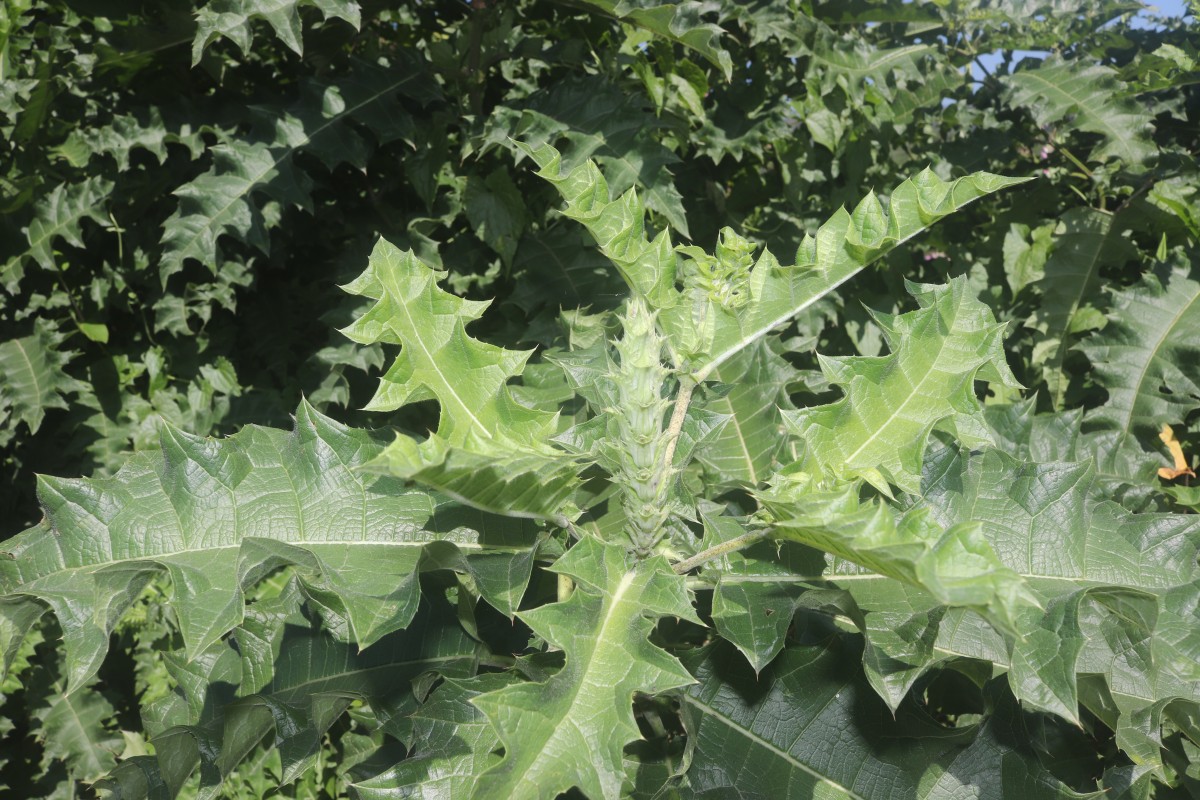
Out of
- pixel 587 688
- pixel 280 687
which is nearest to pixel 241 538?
pixel 280 687

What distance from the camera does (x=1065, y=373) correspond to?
226 centimetres

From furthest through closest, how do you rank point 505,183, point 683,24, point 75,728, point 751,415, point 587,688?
1. point 75,728
2. point 505,183
3. point 683,24
4. point 751,415
5. point 587,688

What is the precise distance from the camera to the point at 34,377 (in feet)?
7.37

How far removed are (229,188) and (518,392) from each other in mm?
889

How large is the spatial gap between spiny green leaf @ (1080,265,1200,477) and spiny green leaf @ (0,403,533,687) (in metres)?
1.48

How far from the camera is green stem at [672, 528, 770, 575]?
3.49 ft

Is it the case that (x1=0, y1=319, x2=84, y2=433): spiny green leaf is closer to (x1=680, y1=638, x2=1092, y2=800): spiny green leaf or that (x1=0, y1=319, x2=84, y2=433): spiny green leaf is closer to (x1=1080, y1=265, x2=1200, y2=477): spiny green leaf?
(x1=680, y1=638, x2=1092, y2=800): spiny green leaf

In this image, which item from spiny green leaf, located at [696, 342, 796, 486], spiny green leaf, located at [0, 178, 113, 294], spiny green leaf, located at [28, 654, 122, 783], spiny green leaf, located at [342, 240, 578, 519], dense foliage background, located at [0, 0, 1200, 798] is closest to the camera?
spiny green leaf, located at [342, 240, 578, 519]

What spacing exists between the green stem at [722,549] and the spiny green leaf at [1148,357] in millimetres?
1261

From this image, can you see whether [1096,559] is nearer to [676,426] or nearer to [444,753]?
[676,426]

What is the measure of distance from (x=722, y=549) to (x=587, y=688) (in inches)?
11.3

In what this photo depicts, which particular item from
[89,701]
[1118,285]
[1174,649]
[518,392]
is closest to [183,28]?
[518,392]

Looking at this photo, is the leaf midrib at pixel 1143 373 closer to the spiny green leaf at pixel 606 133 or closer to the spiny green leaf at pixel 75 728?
the spiny green leaf at pixel 606 133

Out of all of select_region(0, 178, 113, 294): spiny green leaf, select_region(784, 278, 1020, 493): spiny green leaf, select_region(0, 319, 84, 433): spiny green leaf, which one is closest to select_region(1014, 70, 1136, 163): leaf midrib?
select_region(784, 278, 1020, 493): spiny green leaf
